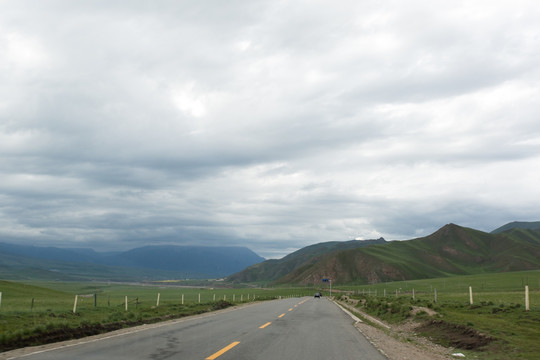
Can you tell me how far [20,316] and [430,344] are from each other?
19.8 m

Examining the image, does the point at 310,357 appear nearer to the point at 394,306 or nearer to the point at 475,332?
the point at 475,332

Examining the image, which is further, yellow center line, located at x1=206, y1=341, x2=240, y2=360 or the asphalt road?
→ the asphalt road

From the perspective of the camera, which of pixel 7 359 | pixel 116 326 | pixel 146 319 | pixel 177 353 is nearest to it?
pixel 7 359

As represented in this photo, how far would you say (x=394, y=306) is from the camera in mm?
30906

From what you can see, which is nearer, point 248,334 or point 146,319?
point 248,334

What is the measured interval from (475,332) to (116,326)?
50.2 feet

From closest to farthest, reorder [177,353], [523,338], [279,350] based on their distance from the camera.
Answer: [177,353] < [279,350] < [523,338]

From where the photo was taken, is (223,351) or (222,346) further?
(222,346)

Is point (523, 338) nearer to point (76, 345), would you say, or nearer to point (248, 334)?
point (248, 334)

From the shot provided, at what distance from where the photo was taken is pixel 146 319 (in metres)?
23.4

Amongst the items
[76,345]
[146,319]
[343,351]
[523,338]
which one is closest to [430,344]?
[523,338]

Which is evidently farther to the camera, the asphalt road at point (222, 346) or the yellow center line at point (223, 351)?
the asphalt road at point (222, 346)

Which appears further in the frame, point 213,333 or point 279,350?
point 213,333

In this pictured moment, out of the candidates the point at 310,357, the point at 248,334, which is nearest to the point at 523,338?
the point at 310,357
